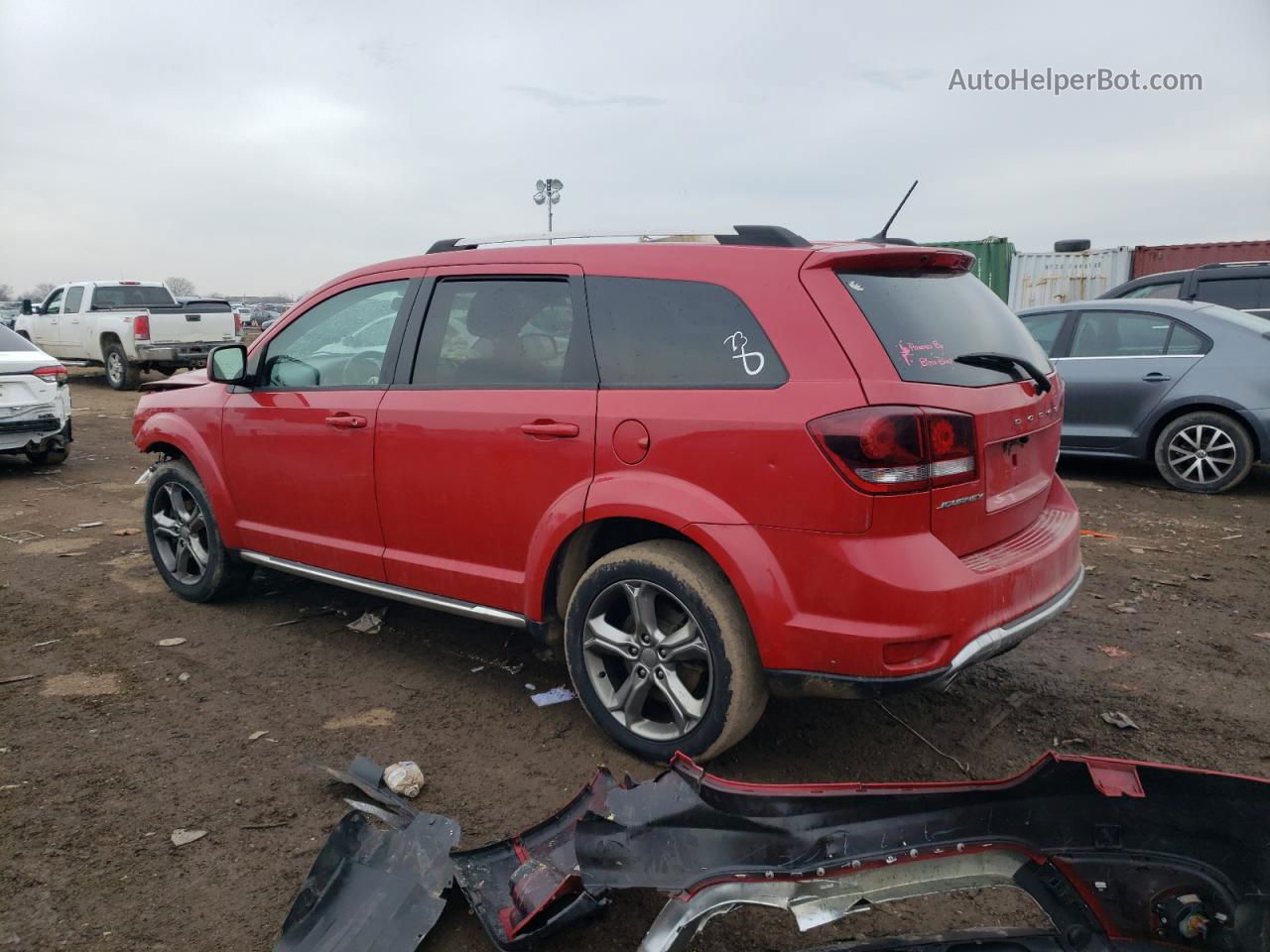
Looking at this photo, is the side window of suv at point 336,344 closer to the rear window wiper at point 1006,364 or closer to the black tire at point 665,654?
the black tire at point 665,654

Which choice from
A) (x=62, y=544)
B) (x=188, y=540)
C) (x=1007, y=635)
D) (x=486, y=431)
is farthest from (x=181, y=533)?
(x=1007, y=635)

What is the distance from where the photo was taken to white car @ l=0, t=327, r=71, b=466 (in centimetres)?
870

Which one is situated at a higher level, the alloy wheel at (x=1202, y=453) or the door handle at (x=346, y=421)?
the door handle at (x=346, y=421)

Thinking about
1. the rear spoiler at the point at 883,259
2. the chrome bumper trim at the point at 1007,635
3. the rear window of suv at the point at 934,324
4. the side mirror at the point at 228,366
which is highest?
the rear spoiler at the point at 883,259

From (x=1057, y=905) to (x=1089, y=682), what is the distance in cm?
216

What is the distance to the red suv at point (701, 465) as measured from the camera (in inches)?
108

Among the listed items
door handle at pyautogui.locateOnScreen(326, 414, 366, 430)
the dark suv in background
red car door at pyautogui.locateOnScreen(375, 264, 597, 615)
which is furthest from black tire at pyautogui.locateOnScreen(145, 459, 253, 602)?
the dark suv in background

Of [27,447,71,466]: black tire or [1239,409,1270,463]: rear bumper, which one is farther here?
[27,447,71,466]: black tire

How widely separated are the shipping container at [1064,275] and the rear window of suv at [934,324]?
1541 cm

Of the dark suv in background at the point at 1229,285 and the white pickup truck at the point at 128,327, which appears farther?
the white pickup truck at the point at 128,327

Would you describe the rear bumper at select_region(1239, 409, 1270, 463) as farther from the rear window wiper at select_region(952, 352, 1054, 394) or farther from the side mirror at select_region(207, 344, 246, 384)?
the side mirror at select_region(207, 344, 246, 384)

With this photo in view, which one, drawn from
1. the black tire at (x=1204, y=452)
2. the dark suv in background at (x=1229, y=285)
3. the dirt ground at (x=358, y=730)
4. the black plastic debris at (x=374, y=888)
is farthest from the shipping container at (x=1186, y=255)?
the black plastic debris at (x=374, y=888)

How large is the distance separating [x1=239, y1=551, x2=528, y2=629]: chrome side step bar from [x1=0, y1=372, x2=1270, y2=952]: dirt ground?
367 millimetres

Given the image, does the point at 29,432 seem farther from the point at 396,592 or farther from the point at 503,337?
the point at 503,337
